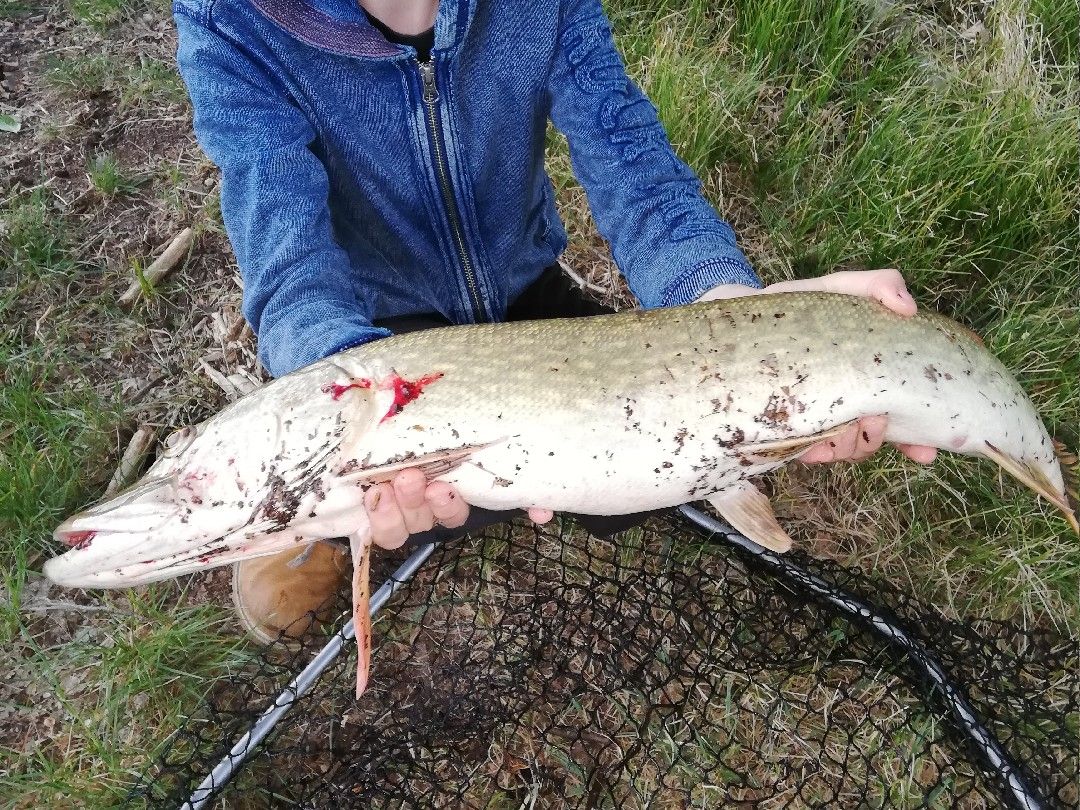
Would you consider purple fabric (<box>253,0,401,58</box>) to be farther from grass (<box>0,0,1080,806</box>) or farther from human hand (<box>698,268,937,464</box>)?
grass (<box>0,0,1080,806</box>)

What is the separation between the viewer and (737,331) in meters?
1.66

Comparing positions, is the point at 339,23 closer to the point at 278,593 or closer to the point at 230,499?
the point at 230,499

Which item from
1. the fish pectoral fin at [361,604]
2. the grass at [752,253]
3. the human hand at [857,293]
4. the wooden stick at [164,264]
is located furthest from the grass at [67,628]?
the human hand at [857,293]

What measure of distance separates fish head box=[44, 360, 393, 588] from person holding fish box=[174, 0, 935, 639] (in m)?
0.14

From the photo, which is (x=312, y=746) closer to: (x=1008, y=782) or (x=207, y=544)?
(x=207, y=544)

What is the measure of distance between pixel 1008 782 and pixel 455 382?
1.54 meters

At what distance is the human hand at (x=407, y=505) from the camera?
1.52m

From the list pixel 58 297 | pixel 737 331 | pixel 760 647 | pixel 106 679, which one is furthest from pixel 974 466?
pixel 58 297

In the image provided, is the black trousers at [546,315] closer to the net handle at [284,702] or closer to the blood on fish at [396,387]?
the net handle at [284,702]

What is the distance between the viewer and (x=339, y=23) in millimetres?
1651

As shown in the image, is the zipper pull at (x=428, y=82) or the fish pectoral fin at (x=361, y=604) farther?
the zipper pull at (x=428, y=82)

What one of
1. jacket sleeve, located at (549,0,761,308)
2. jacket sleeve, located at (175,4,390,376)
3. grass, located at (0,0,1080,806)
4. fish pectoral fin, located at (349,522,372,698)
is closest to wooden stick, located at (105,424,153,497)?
grass, located at (0,0,1080,806)

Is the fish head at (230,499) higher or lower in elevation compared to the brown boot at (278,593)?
higher

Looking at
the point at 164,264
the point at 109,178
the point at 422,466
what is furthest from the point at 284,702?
the point at 109,178
